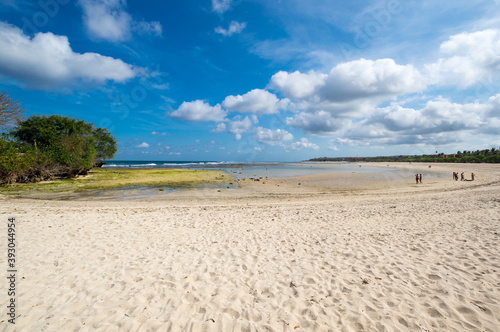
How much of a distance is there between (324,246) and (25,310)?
745 centimetres

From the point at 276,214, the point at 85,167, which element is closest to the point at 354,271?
the point at 276,214

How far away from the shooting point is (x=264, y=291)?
4.61 meters

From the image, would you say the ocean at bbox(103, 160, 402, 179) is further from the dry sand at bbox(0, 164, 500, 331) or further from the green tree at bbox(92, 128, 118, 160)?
the dry sand at bbox(0, 164, 500, 331)

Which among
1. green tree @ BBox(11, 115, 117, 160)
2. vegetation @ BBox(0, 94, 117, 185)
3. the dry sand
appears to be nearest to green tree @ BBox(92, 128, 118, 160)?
vegetation @ BBox(0, 94, 117, 185)

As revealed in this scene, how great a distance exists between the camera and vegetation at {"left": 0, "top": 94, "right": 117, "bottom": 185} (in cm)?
2123

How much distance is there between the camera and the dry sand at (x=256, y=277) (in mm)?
3715

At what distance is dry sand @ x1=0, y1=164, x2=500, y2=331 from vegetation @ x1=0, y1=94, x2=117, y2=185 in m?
17.0

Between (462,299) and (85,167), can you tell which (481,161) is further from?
(85,167)

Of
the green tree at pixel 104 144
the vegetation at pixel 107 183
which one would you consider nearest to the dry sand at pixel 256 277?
the vegetation at pixel 107 183

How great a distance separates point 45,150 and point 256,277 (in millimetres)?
36721

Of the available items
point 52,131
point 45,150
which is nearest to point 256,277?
point 45,150

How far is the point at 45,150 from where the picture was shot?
92.3ft

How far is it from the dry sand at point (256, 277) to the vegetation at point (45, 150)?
16967 mm

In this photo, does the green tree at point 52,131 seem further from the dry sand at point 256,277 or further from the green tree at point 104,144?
the dry sand at point 256,277
